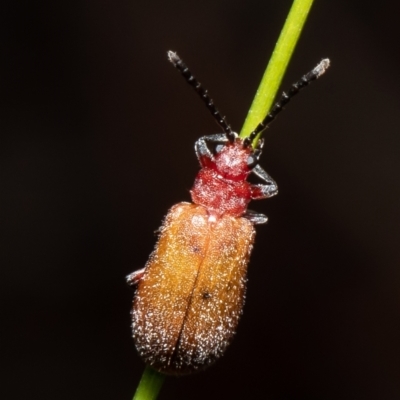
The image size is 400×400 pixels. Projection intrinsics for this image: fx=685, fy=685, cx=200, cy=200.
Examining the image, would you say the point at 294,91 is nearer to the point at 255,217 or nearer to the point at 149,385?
the point at 255,217

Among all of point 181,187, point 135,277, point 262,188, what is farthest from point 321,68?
point 181,187

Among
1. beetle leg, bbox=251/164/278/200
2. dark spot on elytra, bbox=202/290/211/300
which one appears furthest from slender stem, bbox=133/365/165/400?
beetle leg, bbox=251/164/278/200

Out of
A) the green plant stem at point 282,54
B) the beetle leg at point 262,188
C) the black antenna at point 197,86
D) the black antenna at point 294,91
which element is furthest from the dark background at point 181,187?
the green plant stem at point 282,54

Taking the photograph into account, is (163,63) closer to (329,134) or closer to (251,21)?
(251,21)

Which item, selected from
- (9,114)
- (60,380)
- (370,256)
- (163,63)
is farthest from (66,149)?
(370,256)

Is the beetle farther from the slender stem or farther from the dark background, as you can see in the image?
the dark background

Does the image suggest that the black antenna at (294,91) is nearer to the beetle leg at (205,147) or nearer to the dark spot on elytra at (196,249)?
the beetle leg at (205,147)
